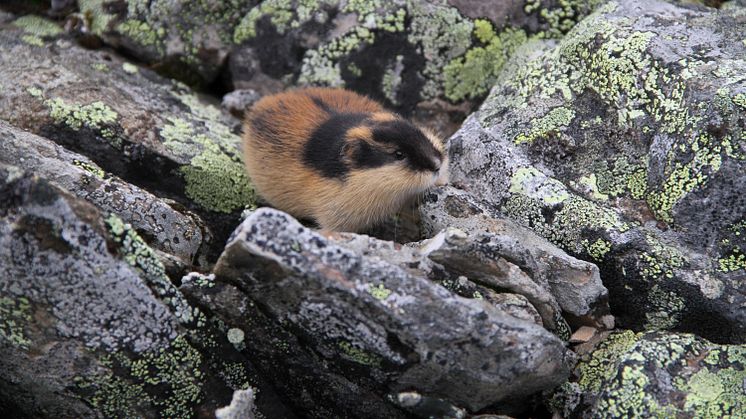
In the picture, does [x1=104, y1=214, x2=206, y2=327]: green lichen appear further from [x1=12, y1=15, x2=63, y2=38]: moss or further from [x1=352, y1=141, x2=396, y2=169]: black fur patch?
[x1=12, y1=15, x2=63, y2=38]: moss

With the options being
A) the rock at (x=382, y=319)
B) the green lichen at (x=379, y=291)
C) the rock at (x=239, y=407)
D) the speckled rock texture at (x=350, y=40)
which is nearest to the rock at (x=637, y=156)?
the speckled rock texture at (x=350, y=40)

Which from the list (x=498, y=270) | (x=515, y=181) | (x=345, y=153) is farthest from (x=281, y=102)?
(x=498, y=270)

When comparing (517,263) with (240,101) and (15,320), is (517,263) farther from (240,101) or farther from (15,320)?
(240,101)

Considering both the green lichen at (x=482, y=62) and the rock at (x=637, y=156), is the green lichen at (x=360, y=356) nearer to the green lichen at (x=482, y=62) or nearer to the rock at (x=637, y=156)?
the rock at (x=637, y=156)

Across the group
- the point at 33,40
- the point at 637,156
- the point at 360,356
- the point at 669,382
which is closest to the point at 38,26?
the point at 33,40

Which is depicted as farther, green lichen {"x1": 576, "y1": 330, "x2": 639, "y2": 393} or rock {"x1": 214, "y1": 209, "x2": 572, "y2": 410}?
green lichen {"x1": 576, "y1": 330, "x2": 639, "y2": 393}

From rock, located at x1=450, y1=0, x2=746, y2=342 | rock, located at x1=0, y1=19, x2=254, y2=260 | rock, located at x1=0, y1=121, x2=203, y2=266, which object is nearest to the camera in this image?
rock, located at x1=450, y1=0, x2=746, y2=342

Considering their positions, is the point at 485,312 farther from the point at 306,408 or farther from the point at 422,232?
the point at 422,232

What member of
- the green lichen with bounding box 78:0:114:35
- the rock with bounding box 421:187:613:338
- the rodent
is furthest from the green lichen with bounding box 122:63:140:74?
the rock with bounding box 421:187:613:338
